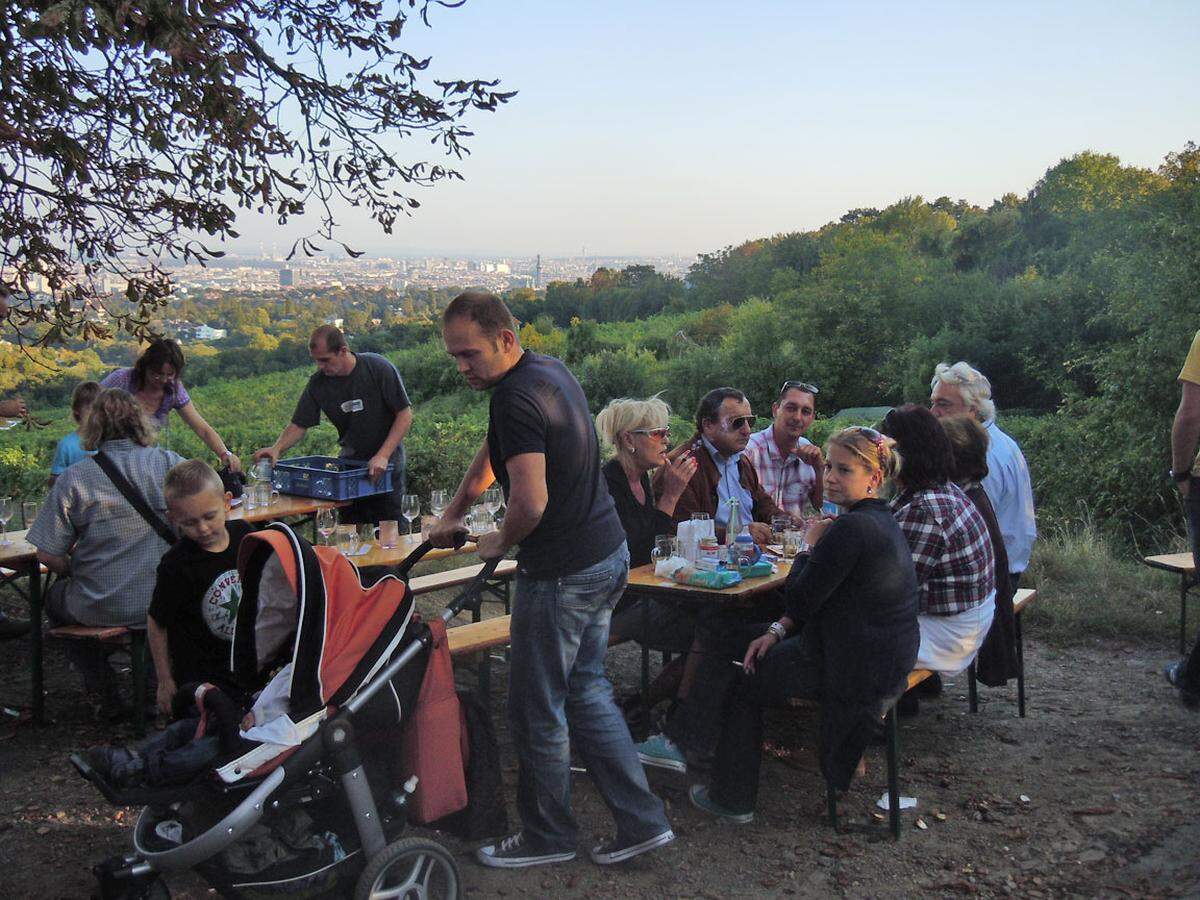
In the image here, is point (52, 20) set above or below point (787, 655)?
above

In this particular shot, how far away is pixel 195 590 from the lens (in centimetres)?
385

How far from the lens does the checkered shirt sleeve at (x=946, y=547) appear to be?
4137 mm

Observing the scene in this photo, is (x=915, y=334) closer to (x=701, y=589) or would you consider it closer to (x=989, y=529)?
(x=989, y=529)

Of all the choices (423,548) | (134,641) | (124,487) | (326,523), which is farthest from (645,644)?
(124,487)

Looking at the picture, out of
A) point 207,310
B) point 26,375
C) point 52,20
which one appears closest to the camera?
point 52,20

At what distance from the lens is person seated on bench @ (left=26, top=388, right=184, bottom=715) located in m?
4.63

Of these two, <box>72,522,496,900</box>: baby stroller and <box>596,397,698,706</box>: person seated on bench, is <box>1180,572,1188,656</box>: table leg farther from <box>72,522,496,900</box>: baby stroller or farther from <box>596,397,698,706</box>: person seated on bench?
<box>72,522,496,900</box>: baby stroller

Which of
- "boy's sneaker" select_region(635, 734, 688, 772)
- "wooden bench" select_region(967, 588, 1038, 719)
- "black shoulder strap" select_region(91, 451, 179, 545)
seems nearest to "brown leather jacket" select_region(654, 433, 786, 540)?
"boy's sneaker" select_region(635, 734, 688, 772)

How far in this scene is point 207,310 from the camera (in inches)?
1249

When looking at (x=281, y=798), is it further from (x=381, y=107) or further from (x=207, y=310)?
(x=207, y=310)

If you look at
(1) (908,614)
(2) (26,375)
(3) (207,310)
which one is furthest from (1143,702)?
(3) (207,310)

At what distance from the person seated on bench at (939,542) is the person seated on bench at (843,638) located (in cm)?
19

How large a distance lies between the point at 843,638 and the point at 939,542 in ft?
2.12

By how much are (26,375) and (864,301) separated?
118 feet
